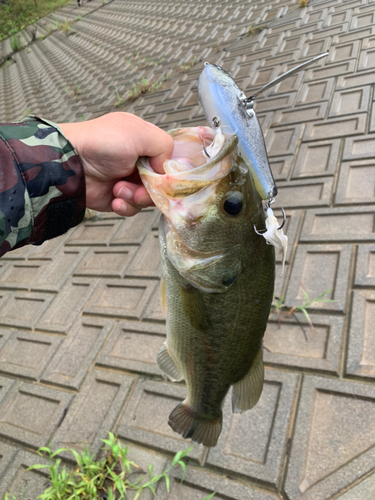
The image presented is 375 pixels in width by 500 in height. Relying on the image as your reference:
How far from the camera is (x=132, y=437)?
2.46 m

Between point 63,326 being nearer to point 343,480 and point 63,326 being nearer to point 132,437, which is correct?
point 132,437

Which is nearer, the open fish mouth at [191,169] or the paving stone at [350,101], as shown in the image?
the open fish mouth at [191,169]

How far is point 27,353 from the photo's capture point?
3.36 meters

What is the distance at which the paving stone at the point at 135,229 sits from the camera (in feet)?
13.3

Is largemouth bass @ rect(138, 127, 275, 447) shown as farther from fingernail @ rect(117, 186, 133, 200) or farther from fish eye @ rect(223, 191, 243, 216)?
fingernail @ rect(117, 186, 133, 200)

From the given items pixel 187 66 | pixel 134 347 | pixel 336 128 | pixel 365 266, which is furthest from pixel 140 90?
pixel 365 266

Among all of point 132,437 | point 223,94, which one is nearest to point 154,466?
point 132,437

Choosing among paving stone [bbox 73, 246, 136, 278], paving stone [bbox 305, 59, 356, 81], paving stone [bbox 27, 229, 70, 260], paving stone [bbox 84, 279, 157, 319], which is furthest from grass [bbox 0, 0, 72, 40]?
paving stone [bbox 84, 279, 157, 319]

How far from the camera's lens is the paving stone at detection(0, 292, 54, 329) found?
369 cm

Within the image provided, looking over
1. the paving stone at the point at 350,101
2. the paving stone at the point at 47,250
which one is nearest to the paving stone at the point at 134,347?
the paving stone at the point at 47,250

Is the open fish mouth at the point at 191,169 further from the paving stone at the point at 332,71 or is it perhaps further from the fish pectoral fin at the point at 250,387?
the paving stone at the point at 332,71

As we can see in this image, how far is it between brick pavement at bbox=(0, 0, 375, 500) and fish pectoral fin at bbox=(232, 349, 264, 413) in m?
0.80

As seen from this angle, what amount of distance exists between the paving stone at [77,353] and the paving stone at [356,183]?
2.53 m

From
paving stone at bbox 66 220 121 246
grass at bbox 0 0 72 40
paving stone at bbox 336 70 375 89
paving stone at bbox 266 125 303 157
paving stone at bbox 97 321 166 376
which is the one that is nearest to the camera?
paving stone at bbox 97 321 166 376
